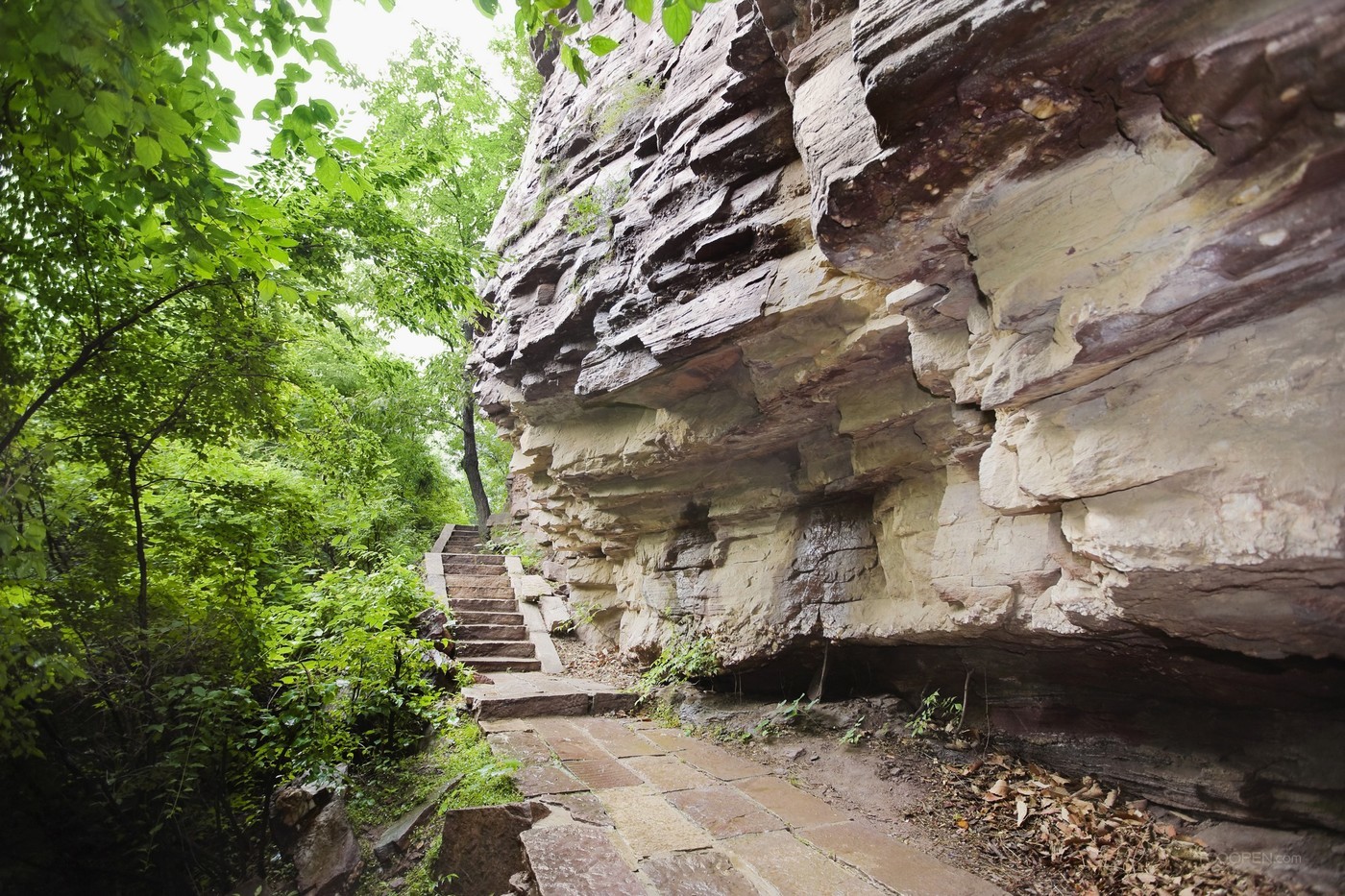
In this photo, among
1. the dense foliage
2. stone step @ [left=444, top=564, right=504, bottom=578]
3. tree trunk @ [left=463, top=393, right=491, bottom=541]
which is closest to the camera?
the dense foliage

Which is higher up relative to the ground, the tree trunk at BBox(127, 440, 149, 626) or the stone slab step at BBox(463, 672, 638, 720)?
the tree trunk at BBox(127, 440, 149, 626)

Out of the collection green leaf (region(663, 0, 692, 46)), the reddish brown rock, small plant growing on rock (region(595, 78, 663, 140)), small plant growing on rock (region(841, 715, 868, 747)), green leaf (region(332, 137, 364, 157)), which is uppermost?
small plant growing on rock (region(595, 78, 663, 140))

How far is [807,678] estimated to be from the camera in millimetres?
6055

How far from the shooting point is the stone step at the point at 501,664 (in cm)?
783

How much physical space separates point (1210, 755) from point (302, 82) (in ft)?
19.6

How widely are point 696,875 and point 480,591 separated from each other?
7691 millimetres

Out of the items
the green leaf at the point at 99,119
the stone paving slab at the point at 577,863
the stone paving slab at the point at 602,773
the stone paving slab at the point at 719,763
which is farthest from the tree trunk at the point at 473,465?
the green leaf at the point at 99,119

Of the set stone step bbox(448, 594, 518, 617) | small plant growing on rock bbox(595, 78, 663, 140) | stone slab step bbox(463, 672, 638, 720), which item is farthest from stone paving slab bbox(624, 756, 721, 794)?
small plant growing on rock bbox(595, 78, 663, 140)

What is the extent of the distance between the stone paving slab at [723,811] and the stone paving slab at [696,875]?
312 mm

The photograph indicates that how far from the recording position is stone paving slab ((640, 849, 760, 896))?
3141 millimetres

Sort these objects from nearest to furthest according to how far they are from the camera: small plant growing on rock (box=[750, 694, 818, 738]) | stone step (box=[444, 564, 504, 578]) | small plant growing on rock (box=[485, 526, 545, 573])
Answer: small plant growing on rock (box=[750, 694, 818, 738]) < stone step (box=[444, 564, 504, 578]) < small plant growing on rock (box=[485, 526, 545, 573])

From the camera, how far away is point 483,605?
379 inches

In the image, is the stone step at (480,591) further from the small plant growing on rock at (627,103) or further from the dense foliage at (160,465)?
the small plant growing on rock at (627,103)

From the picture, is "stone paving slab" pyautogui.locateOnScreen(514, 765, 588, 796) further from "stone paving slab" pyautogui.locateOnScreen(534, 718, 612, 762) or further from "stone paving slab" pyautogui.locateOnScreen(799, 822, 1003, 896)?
"stone paving slab" pyautogui.locateOnScreen(799, 822, 1003, 896)
